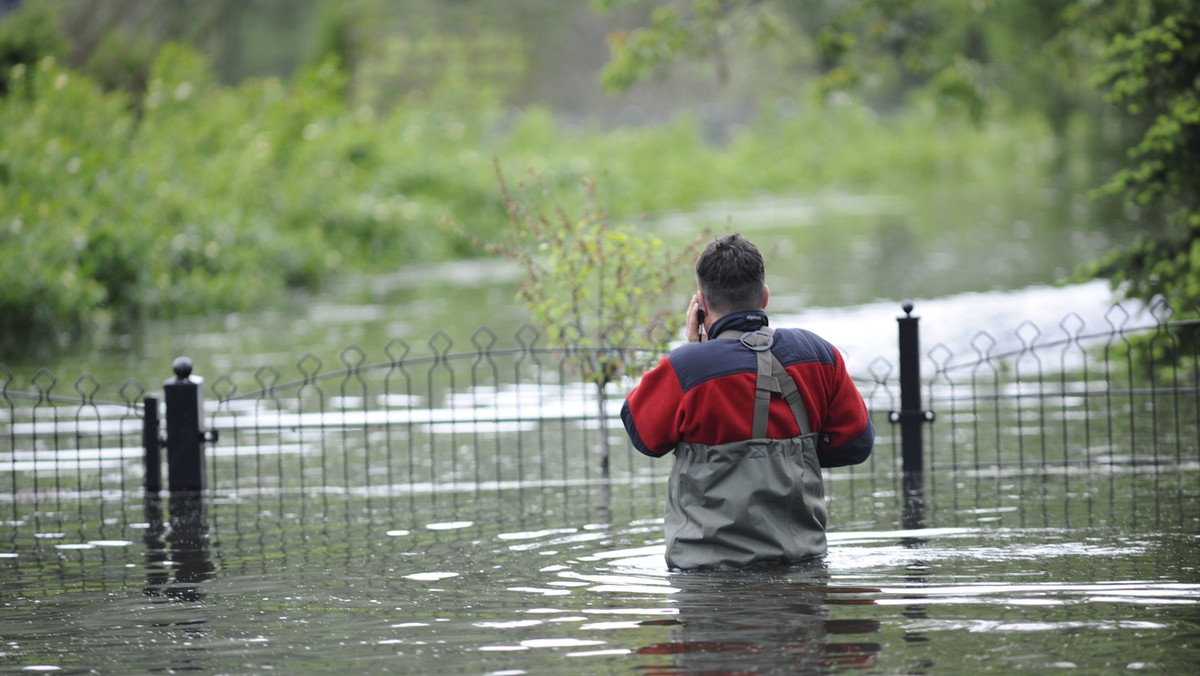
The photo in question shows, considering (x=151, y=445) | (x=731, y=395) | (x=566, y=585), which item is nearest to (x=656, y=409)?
(x=731, y=395)

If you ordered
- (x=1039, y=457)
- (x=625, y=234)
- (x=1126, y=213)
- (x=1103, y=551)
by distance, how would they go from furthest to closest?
1. (x=1126, y=213)
2. (x=1039, y=457)
3. (x=625, y=234)
4. (x=1103, y=551)

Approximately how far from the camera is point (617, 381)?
1013 cm

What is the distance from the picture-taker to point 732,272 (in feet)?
19.9

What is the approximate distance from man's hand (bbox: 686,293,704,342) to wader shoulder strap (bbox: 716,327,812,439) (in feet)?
0.78

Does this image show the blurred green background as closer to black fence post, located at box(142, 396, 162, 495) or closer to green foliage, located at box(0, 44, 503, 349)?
green foliage, located at box(0, 44, 503, 349)

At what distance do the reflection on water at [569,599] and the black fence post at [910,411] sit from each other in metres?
1.40

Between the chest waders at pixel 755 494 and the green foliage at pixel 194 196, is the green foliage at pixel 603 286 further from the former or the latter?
the green foliage at pixel 194 196

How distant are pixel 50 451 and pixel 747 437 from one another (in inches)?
314

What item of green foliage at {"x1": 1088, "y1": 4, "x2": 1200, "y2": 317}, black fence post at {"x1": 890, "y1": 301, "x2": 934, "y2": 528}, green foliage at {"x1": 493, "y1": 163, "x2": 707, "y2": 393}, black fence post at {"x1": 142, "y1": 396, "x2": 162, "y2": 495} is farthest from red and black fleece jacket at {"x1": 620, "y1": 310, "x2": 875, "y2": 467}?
green foliage at {"x1": 1088, "y1": 4, "x2": 1200, "y2": 317}

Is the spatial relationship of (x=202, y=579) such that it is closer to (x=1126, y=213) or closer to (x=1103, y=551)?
(x=1103, y=551)

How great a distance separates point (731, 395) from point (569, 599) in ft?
4.45

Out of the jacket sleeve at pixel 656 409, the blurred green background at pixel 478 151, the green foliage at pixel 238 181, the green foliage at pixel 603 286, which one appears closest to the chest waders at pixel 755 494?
the jacket sleeve at pixel 656 409

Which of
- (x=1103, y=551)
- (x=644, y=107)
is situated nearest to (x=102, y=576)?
(x=1103, y=551)

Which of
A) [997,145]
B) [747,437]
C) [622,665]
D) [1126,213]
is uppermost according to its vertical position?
[997,145]
